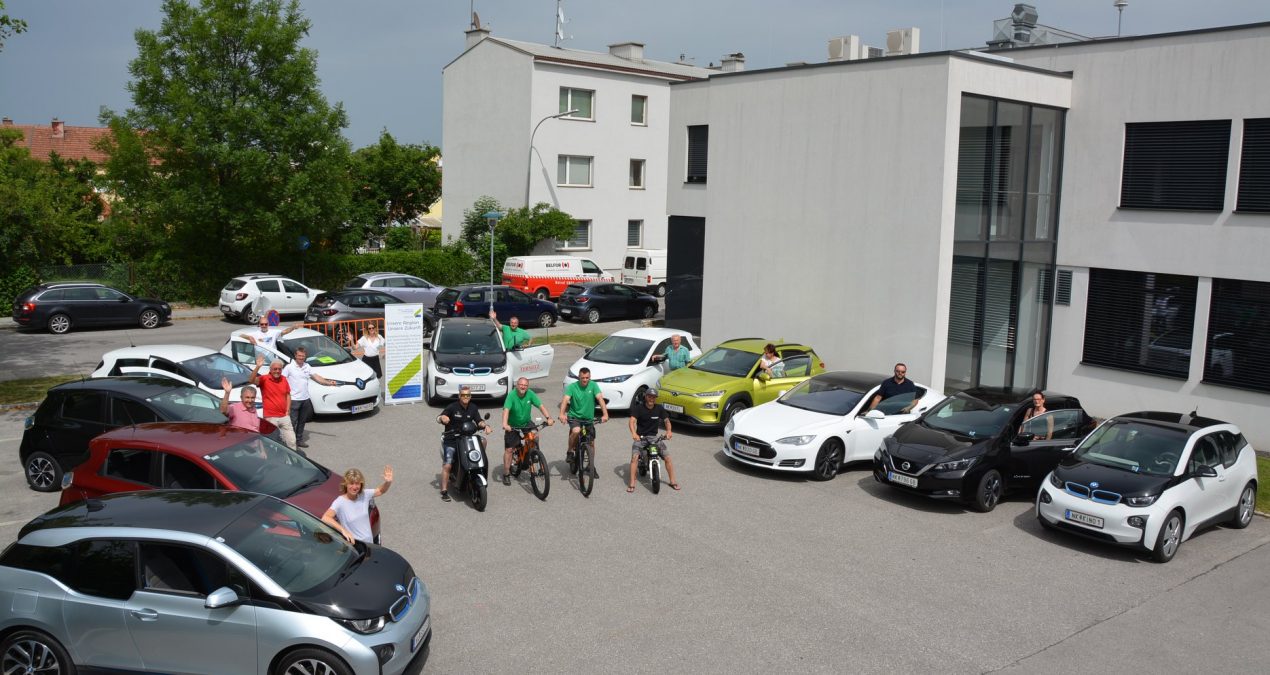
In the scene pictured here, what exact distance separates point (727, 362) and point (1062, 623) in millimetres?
8838

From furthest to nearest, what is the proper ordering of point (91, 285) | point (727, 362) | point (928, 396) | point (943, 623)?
point (91, 285), point (727, 362), point (928, 396), point (943, 623)

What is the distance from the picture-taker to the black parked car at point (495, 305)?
28.2 metres

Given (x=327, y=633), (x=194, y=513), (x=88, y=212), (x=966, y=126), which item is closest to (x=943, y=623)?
(x=327, y=633)

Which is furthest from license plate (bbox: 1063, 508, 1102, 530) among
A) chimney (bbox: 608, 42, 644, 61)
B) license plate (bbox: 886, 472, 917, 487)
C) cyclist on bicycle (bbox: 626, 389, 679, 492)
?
chimney (bbox: 608, 42, 644, 61)

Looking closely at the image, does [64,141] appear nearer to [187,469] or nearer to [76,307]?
[76,307]

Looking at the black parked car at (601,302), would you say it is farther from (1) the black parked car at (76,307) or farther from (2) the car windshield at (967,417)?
(2) the car windshield at (967,417)

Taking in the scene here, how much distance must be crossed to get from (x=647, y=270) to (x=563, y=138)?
21.5ft

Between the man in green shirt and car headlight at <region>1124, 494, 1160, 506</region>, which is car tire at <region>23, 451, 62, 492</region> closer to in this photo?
the man in green shirt

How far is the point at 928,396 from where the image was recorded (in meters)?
15.8

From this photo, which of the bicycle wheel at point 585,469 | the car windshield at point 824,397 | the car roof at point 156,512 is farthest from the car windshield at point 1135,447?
the car roof at point 156,512

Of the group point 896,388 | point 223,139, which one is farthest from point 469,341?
point 223,139

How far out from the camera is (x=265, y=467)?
978 cm

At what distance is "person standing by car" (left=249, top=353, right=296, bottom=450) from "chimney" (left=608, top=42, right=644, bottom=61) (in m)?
36.1

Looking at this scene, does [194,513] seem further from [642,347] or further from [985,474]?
[642,347]
